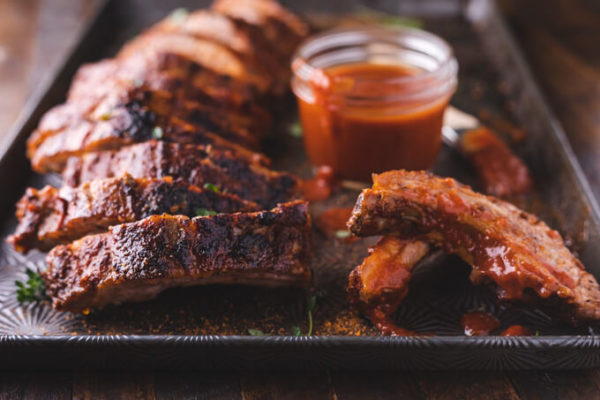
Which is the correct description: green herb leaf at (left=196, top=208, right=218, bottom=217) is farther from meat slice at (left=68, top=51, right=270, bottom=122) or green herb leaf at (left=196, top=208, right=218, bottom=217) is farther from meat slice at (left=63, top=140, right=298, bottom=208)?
meat slice at (left=68, top=51, right=270, bottom=122)

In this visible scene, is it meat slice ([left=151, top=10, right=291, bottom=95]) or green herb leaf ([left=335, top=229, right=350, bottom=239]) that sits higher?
meat slice ([left=151, top=10, right=291, bottom=95])

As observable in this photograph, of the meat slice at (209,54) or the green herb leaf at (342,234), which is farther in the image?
the meat slice at (209,54)

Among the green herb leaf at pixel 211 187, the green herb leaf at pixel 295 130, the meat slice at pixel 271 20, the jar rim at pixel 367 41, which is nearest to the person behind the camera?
the green herb leaf at pixel 211 187

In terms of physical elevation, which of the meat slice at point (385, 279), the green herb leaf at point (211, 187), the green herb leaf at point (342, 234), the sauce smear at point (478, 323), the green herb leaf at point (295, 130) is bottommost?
the sauce smear at point (478, 323)

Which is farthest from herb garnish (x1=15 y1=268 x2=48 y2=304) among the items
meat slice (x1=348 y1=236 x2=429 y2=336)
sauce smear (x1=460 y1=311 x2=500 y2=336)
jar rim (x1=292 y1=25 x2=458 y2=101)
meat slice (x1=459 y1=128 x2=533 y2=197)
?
meat slice (x1=459 y1=128 x2=533 y2=197)

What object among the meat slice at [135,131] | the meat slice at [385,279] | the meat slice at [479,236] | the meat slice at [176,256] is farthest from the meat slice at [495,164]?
the meat slice at [176,256]

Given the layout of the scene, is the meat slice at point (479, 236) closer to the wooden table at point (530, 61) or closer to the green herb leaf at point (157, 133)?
the wooden table at point (530, 61)

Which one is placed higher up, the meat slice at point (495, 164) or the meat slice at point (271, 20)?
the meat slice at point (271, 20)

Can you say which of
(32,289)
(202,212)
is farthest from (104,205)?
(32,289)

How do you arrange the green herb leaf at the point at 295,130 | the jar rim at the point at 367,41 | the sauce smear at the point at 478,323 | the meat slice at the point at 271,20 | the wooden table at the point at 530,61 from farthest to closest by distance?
the meat slice at the point at 271,20
the green herb leaf at the point at 295,130
the jar rim at the point at 367,41
the sauce smear at the point at 478,323
the wooden table at the point at 530,61
